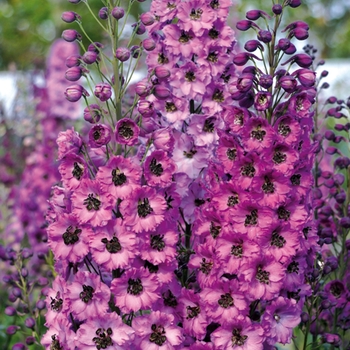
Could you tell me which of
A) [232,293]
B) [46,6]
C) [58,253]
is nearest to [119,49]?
[58,253]

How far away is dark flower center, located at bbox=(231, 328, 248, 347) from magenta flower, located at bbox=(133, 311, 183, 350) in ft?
0.68

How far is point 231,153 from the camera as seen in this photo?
2.80m

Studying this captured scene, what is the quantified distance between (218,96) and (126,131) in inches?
22.5

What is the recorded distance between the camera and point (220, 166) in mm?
2840

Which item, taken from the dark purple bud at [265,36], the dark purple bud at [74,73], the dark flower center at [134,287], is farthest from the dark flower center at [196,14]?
the dark flower center at [134,287]

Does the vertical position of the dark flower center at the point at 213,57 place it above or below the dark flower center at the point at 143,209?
above

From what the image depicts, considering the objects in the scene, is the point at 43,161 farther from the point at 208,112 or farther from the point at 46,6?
the point at 46,6

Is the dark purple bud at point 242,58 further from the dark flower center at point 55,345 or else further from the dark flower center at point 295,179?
the dark flower center at point 55,345

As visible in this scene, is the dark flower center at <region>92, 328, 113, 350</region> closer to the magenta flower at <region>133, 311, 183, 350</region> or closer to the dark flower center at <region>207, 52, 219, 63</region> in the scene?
the magenta flower at <region>133, 311, 183, 350</region>

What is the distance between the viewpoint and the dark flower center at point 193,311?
288cm

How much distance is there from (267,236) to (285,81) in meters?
0.59

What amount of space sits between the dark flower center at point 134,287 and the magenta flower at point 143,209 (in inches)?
7.8

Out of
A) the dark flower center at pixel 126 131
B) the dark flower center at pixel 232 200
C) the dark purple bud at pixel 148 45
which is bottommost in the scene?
the dark flower center at pixel 232 200

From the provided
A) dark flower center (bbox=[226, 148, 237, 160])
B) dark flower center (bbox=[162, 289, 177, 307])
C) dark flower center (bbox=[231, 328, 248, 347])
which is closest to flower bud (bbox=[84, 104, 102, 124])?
dark flower center (bbox=[226, 148, 237, 160])
